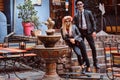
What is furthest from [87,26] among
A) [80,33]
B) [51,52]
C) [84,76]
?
[51,52]

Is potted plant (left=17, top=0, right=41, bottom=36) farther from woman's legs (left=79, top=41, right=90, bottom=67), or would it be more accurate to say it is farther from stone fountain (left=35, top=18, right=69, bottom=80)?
stone fountain (left=35, top=18, right=69, bottom=80)

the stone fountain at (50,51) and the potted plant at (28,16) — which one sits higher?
the potted plant at (28,16)

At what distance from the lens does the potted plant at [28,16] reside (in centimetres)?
1541

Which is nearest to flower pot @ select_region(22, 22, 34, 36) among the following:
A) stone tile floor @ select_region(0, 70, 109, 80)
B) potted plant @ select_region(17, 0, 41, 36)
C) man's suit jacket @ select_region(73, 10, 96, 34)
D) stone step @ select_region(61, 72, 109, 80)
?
potted plant @ select_region(17, 0, 41, 36)

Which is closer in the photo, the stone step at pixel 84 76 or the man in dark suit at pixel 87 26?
the stone step at pixel 84 76

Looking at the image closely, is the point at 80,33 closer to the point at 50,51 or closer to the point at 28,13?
the point at 50,51

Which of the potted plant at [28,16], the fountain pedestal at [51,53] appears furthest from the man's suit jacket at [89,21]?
the potted plant at [28,16]

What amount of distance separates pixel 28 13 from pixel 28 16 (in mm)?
112

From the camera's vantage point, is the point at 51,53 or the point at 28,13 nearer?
the point at 51,53

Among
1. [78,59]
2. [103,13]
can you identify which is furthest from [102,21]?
[78,59]

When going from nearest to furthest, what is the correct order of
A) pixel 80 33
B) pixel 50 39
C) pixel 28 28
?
pixel 50 39, pixel 80 33, pixel 28 28

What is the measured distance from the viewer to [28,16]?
613 inches

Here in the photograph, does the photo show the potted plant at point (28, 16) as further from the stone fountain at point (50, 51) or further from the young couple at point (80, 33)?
the stone fountain at point (50, 51)

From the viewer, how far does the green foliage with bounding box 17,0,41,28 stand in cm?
1550
